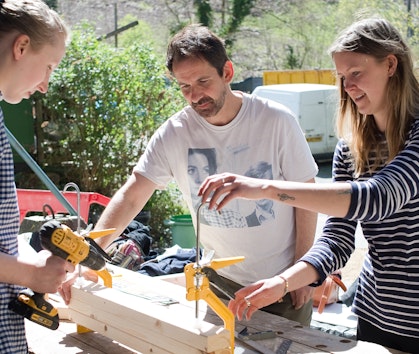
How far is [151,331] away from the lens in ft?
7.67

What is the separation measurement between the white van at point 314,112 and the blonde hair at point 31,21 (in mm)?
11891

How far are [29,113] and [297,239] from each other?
20.3 ft

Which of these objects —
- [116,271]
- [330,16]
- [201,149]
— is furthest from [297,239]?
[330,16]

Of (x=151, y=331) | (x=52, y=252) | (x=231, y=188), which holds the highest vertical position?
(x=231, y=188)

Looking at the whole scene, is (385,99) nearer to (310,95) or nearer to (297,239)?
(297,239)

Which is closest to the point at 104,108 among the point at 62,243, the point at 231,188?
the point at 231,188

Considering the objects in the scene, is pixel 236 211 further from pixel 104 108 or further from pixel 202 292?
pixel 104 108

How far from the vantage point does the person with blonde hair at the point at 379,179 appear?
7.61 ft

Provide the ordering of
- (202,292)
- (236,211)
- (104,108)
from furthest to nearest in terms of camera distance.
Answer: (104,108), (236,211), (202,292)

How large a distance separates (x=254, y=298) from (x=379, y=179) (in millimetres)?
625

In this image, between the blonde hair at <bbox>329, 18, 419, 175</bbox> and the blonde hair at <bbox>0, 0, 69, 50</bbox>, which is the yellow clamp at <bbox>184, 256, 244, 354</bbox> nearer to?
the blonde hair at <bbox>329, 18, 419, 175</bbox>

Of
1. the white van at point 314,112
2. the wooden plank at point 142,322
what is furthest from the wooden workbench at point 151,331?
the white van at point 314,112

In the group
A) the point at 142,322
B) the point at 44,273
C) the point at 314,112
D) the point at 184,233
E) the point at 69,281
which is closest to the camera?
the point at 44,273

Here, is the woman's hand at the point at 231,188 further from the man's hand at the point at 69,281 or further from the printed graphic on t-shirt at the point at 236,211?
the man's hand at the point at 69,281
